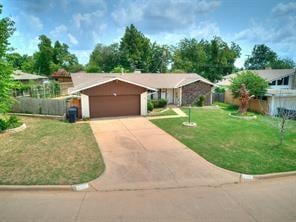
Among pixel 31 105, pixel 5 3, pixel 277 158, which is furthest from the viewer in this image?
pixel 31 105

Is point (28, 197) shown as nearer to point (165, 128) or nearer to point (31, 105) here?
point (165, 128)

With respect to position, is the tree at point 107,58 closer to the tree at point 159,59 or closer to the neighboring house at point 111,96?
the tree at point 159,59

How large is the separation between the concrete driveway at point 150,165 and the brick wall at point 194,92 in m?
12.9

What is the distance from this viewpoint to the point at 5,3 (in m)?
13.1

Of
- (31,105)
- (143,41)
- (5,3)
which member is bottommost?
(31,105)

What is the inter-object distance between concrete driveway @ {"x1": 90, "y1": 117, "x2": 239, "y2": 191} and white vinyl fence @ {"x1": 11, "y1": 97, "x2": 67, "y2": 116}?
5749mm

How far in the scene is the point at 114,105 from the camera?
18.9 metres

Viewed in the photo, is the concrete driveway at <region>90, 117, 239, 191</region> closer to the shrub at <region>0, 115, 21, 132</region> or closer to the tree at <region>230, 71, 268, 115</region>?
the shrub at <region>0, 115, 21, 132</region>

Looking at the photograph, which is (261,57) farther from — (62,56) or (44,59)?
(44,59)

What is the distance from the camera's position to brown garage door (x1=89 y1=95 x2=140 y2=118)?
59.7 ft

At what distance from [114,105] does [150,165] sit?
36.4ft

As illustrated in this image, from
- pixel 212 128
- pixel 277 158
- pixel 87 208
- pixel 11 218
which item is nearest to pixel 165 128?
pixel 212 128

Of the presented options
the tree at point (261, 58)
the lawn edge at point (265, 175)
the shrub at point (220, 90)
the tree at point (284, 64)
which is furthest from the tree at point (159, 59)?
the lawn edge at point (265, 175)

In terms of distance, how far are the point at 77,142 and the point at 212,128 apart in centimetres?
857
